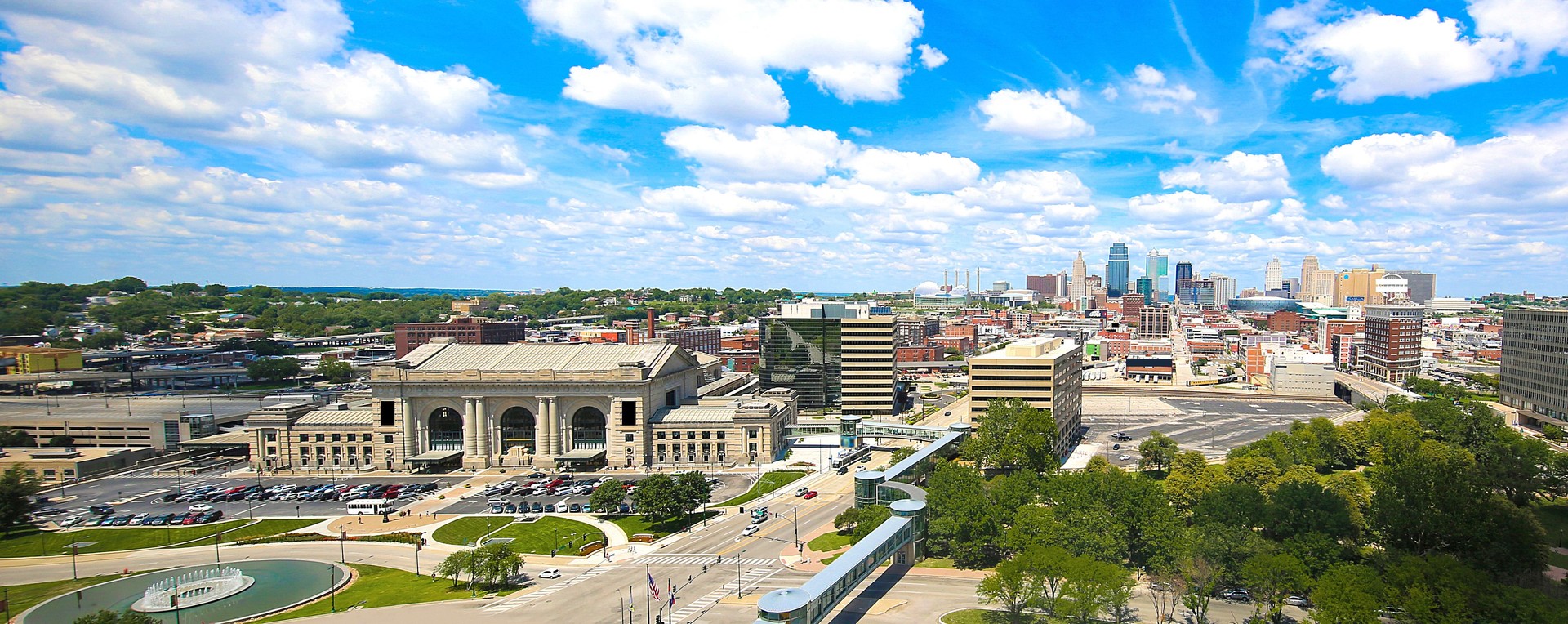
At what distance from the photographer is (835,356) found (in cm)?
12469

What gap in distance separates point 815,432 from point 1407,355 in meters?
154

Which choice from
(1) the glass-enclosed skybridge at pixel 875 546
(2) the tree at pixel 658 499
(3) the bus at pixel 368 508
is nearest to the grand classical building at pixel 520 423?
(3) the bus at pixel 368 508

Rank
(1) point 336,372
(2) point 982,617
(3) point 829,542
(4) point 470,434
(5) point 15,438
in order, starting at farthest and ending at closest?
1. (1) point 336,372
2. (5) point 15,438
3. (4) point 470,434
4. (3) point 829,542
5. (2) point 982,617

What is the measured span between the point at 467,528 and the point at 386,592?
1536cm

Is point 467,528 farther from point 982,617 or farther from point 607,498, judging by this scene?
point 982,617

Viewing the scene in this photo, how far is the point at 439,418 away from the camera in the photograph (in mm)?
99875

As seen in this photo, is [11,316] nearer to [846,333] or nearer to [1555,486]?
[846,333]

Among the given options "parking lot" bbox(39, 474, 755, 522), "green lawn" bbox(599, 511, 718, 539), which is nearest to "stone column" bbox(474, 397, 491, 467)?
"parking lot" bbox(39, 474, 755, 522)

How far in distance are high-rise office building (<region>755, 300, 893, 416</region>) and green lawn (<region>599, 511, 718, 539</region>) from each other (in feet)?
176

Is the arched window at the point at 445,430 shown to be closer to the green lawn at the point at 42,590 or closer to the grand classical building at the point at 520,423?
the grand classical building at the point at 520,423

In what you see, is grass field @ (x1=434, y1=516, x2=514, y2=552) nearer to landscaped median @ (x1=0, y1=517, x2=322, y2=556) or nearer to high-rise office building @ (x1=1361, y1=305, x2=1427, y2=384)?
landscaped median @ (x1=0, y1=517, x2=322, y2=556)

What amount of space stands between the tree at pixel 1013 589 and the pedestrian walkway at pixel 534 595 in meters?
29.0

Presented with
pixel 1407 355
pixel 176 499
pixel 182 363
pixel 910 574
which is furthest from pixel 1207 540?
pixel 182 363

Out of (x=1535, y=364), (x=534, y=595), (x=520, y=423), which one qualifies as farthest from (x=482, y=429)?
(x=1535, y=364)
